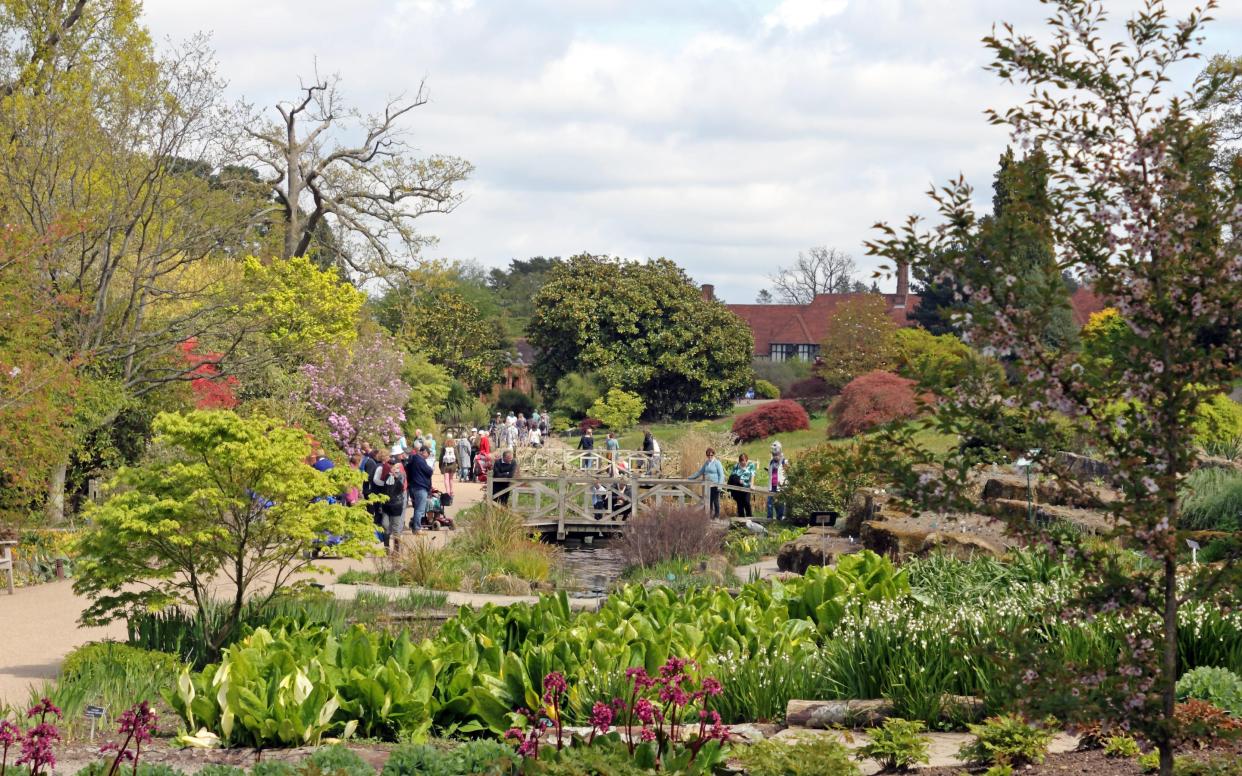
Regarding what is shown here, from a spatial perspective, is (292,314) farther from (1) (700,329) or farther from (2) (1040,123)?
(1) (700,329)

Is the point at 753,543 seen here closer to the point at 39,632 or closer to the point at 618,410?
the point at 39,632

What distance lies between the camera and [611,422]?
48781 millimetres

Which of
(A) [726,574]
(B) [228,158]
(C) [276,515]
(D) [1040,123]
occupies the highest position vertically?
(B) [228,158]

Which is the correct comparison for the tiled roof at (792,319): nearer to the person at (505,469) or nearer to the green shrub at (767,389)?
the green shrub at (767,389)

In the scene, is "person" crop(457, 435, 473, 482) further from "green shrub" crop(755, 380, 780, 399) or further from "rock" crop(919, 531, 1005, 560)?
"green shrub" crop(755, 380, 780, 399)

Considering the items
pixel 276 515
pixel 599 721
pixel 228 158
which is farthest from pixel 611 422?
pixel 599 721

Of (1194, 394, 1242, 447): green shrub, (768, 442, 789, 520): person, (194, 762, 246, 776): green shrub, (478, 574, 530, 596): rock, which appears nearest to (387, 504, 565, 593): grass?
(478, 574, 530, 596): rock

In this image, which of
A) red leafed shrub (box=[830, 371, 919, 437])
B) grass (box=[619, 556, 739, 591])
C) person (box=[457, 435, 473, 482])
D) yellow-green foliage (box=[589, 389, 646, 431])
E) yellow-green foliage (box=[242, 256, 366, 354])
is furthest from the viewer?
yellow-green foliage (box=[589, 389, 646, 431])

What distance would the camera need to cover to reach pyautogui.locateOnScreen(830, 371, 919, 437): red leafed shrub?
34.9 metres

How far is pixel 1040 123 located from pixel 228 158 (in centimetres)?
2083

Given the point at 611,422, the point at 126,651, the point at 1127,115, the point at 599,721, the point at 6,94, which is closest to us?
the point at 1127,115

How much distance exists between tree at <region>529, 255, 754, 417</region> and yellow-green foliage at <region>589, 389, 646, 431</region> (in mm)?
2516

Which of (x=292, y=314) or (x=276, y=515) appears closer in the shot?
(x=276, y=515)

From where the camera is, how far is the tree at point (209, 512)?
31.7 ft
